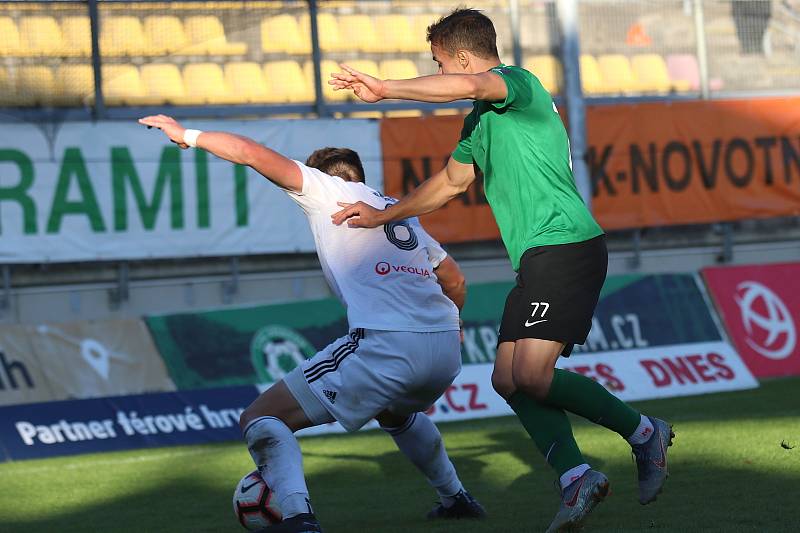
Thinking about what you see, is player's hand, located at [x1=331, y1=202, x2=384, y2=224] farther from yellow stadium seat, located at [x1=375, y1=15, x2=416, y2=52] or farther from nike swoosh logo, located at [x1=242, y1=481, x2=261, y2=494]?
yellow stadium seat, located at [x1=375, y1=15, x2=416, y2=52]

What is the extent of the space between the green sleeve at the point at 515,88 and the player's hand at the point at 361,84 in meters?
0.50

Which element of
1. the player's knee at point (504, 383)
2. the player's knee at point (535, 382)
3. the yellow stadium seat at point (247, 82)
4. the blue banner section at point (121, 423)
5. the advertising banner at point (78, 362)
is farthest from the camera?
the yellow stadium seat at point (247, 82)

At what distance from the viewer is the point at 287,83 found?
14.6 m

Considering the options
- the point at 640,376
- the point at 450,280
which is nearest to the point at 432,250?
the point at 450,280

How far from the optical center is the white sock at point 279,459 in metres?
4.85

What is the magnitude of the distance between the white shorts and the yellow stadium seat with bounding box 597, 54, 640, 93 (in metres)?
11.3

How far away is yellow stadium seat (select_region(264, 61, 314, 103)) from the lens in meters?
14.5

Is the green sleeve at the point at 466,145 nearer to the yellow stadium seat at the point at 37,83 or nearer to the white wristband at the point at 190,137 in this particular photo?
the white wristband at the point at 190,137

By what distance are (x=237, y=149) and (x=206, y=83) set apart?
9730mm

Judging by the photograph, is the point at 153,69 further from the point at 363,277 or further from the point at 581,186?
the point at 363,277

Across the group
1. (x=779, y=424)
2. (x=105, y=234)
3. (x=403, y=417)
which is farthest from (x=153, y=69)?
(x=403, y=417)

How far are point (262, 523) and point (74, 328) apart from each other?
7.29 metres

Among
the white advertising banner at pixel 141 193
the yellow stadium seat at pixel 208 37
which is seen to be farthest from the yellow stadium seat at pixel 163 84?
the white advertising banner at pixel 141 193

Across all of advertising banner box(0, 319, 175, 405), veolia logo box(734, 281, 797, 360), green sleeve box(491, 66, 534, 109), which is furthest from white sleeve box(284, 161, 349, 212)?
veolia logo box(734, 281, 797, 360)
